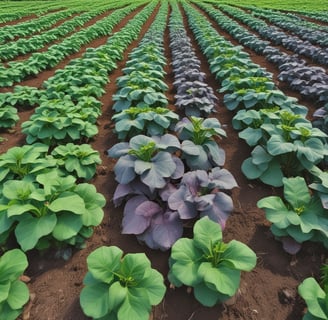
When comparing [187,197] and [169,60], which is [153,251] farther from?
[169,60]

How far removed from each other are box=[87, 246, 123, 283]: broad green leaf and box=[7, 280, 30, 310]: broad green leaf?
22.3 inches

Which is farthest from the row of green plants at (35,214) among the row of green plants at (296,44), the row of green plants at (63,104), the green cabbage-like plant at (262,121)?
the row of green plants at (296,44)

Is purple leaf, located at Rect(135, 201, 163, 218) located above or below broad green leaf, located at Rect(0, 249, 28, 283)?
below

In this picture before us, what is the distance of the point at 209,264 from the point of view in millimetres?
2146

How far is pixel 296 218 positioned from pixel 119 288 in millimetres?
1742

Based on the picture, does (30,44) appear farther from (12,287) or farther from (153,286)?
(153,286)

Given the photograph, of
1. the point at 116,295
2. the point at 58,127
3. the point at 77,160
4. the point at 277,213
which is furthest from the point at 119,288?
the point at 58,127

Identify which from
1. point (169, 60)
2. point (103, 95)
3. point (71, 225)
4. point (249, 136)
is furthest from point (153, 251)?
point (169, 60)

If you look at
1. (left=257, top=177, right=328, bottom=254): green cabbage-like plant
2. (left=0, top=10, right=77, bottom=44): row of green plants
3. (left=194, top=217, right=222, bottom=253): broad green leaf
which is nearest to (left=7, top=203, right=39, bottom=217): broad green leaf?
(left=194, top=217, right=222, bottom=253): broad green leaf

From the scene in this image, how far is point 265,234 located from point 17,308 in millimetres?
2371

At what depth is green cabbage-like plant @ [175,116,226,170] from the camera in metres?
3.41

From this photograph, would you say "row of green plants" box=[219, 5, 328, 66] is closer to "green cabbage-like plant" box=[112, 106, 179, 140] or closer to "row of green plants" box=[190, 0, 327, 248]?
"row of green plants" box=[190, 0, 327, 248]

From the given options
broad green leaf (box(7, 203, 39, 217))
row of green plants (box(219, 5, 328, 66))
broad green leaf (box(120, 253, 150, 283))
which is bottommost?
row of green plants (box(219, 5, 328, 66))

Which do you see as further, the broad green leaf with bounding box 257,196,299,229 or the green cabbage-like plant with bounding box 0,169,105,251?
the broad green leaf with bounding box 257,196,299,229
